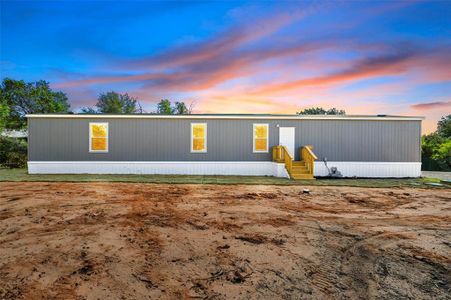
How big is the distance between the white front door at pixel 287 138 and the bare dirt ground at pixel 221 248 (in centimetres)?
633

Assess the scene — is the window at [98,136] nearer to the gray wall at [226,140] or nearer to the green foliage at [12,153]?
the gray wall at [226,140]

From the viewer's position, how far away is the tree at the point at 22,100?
2551 cm

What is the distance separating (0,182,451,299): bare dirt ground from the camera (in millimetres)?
2756

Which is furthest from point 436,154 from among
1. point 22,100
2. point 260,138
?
point 22,100

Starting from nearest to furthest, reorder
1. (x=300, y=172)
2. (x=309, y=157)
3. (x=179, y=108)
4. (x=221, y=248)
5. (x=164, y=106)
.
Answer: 1. (x=221, y=248)
2. (x=300, y=172)
3. (x=309, y=157)
4. (x=179, y=108)
5. (x=164, y=106)

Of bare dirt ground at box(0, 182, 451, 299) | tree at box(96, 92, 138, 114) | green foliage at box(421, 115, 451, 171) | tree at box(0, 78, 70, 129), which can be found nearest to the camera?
bare dirt ground at box(0, 182, 451, 299)

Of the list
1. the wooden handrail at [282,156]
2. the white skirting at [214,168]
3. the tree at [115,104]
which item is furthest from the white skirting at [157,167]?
the tree at [115,104]

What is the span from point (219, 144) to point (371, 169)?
27.3 ft

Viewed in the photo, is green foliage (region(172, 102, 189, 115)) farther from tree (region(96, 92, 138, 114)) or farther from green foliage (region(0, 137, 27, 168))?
green foliage (region(0, 137, 27, 168))

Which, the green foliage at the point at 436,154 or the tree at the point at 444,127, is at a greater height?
the tree at the point at 444,127

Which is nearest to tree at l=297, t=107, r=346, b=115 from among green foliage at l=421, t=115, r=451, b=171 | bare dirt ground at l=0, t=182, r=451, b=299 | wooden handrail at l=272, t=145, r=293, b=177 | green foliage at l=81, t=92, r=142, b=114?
green foliage at l=421, t=115, r=451, b=171

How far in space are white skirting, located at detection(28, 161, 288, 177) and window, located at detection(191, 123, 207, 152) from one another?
81cm

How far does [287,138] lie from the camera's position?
13625mm

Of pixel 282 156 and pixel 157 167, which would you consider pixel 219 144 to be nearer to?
pixel 282 156
